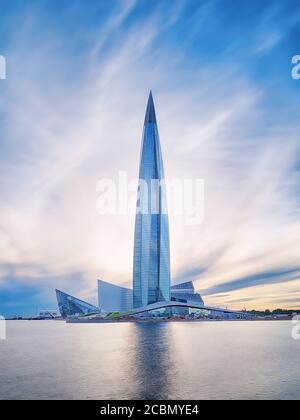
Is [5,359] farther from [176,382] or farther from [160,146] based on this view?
[160,146]

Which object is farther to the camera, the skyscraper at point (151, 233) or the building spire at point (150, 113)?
the building spire at point (150, 113)

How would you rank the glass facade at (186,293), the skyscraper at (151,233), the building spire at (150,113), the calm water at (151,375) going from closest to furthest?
the calm water at (151,375)
the skyscraper at (151,233)
the building spire at (150,113)
the glass facade at (186,293)

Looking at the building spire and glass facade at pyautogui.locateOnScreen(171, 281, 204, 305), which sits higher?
the building spire

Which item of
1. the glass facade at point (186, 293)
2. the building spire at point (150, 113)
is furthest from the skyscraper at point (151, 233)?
the glass facade at point (186, 293)

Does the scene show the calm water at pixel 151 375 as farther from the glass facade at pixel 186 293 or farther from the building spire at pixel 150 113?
the glass facade at pixel 186 293

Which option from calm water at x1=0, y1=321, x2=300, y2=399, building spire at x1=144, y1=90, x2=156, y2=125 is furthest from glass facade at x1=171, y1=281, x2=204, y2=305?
calm water at x1=0, y1=321, x2=300, y2=399

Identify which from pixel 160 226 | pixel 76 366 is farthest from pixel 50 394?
pixel 160 226

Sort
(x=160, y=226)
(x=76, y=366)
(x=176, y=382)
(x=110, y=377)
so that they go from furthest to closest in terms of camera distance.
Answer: (x=160, y=226) < (x=76, y=366) < (x=110, y=377) < (x=176, y=382)

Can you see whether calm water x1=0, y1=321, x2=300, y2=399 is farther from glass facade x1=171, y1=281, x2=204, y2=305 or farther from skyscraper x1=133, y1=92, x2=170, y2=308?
glass facade x1=171, y1=281, x2=204, y2=305

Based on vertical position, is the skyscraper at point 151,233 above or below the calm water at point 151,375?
above
